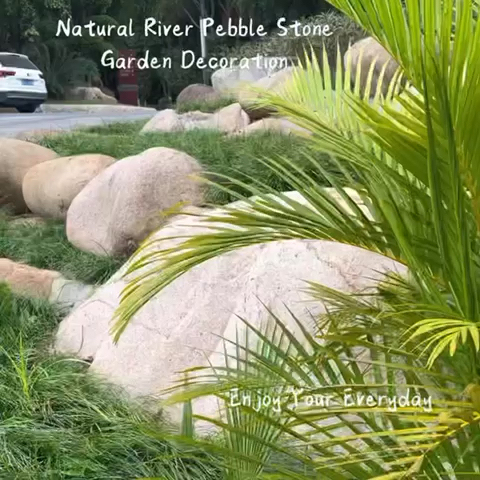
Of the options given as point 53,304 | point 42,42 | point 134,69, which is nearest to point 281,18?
point 134,69

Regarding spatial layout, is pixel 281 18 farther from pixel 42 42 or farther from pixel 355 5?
pixel 355 5

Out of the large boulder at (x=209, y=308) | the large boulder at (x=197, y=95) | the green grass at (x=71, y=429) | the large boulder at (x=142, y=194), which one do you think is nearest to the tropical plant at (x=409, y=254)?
the green grass at (x=71, y=429)

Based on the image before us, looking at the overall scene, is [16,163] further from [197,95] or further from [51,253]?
[197,95]

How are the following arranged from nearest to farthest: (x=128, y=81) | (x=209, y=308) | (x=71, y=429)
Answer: (x=71, y=429) < (x=209, y=308) < (x=128, y=81)

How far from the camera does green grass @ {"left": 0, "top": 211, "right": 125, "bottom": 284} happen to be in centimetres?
445

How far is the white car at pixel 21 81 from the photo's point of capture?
4.12 metres

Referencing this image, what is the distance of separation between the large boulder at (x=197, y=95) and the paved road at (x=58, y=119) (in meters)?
0.21

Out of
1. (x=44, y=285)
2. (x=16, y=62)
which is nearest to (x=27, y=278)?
(x=44, y=285)

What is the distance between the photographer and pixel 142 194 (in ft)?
14.3

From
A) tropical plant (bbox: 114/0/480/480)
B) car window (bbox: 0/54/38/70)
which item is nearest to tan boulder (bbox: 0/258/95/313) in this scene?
car window (bbox: 0/54/38/70)

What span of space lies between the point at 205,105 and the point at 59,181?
1.57m

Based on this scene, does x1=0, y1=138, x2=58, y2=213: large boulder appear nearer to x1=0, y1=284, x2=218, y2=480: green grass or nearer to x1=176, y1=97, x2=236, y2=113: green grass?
x1=176, y1=97, x2=236, y2=113: green grass

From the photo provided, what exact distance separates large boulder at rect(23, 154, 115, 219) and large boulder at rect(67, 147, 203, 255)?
462 millimetres

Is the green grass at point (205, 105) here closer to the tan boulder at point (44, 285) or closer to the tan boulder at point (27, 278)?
the tan boulder at point (44, 285)
